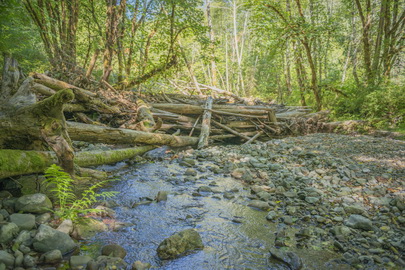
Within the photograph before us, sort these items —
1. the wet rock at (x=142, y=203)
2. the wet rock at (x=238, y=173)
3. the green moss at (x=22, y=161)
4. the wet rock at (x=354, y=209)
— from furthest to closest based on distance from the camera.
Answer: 1. the wet rock at (x=238, y=173)
2. the wet rock at (x=142, y=203)
3. the wet rock at (x=354, y=209)
4. the green moss at (x=22, y=161)

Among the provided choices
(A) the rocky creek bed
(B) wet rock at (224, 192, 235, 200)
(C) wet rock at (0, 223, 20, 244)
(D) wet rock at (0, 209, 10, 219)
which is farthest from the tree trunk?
(B) wet rock at (224, 192, 235, 200)

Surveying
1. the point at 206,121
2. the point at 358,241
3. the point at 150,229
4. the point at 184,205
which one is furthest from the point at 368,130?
the point at 150,229

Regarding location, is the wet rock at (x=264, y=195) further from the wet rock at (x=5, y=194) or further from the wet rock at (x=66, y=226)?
the wet rock at (x=5, y=194)

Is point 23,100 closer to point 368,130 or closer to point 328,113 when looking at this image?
point 368,130

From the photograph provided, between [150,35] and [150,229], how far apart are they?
380 inches

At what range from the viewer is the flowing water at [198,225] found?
2.29 metres

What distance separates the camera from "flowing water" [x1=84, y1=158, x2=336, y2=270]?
229cm

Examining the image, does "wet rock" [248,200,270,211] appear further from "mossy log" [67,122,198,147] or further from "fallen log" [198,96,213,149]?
"fallen log" [198,96,213,149]

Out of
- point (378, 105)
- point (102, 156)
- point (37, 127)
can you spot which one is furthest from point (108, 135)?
point (378, 105)

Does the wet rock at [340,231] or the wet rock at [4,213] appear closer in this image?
the wet rock at [4,213]

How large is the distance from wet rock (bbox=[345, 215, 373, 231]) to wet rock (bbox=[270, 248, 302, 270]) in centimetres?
113

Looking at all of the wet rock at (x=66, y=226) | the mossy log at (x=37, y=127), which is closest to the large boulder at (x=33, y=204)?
the wet rock at (x=66, y=226)

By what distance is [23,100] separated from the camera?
3.47m

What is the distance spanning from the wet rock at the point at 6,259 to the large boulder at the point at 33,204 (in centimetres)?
76
